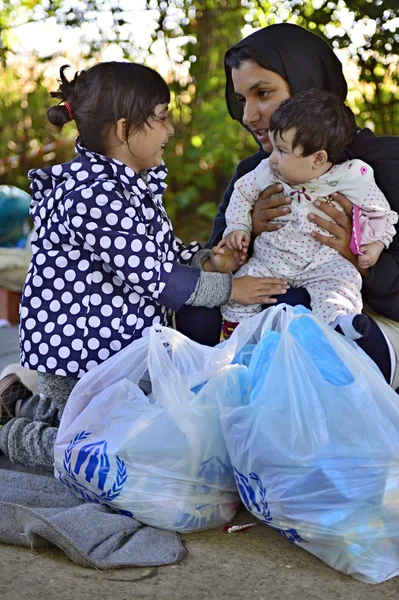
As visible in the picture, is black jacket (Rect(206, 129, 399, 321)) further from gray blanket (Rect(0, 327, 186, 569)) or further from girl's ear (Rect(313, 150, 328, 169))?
gray blanket (Rect(0, 327, 186, 569))

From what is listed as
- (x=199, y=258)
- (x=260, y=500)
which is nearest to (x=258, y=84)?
(x=199, y=258)

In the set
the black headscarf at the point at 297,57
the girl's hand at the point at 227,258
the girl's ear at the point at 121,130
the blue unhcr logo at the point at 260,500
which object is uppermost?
the black headscarf at the point at 297,57

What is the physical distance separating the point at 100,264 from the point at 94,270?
2 centimetres

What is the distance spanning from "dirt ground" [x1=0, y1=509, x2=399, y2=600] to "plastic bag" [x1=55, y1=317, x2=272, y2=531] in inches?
5.2

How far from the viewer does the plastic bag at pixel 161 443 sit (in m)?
2.04

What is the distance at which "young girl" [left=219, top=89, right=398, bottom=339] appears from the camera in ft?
7.70

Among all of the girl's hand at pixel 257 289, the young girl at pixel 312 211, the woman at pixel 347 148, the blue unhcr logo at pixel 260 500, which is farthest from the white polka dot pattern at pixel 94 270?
the blue unhcr logo at pixel 260 500

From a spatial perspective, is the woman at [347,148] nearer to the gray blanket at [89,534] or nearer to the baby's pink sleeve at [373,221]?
the baby's pink sleeve at [373,221]

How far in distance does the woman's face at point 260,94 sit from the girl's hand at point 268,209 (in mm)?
175

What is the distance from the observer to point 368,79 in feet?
11.4

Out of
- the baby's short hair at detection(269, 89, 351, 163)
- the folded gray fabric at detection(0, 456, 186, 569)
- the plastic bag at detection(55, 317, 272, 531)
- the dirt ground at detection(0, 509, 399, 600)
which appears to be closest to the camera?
the dirt ground at detection(0, 509, 399, 600)

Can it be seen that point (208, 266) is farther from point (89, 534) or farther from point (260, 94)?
point (89, 534)

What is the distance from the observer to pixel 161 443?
6.66ft

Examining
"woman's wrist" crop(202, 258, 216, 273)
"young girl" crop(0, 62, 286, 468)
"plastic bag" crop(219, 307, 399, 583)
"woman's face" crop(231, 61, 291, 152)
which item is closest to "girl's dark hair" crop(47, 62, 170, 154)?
"young girl" crop(0, 62, 286, 468)
